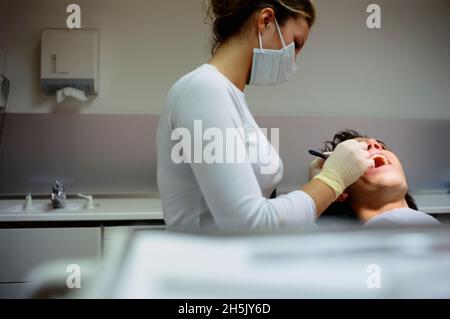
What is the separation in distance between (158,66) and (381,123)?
25.8 inches

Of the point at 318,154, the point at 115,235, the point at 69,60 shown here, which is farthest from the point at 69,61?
the point at 318,154

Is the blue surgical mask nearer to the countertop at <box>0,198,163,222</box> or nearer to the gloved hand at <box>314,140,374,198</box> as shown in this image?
the gloved hand at <box>314,140,374,198</box>

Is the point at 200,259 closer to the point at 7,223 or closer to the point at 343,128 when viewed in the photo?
the point at 7,223

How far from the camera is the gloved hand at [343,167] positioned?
659mm

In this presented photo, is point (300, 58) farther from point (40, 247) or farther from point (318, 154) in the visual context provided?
point (40, 247)

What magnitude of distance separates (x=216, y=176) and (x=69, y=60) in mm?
584

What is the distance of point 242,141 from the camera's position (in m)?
0.57

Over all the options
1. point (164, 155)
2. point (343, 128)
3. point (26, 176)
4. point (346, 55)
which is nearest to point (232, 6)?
point (164, 155)

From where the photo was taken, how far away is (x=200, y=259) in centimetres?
60

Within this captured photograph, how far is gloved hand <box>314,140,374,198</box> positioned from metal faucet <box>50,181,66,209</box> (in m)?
0.65

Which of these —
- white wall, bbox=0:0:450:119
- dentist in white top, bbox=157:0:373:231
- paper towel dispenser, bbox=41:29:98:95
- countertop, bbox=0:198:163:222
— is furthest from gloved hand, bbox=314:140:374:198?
paper towel dispenser, bbox=41:29:98:95

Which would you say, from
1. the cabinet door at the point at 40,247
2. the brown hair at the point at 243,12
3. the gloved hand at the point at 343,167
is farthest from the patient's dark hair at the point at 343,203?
the cabinet door at the point at 40,247

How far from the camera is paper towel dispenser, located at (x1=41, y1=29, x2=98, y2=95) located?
0.79 meters

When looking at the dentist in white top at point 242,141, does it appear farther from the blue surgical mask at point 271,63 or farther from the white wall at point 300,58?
the white wall at point 300,58
